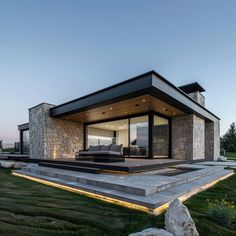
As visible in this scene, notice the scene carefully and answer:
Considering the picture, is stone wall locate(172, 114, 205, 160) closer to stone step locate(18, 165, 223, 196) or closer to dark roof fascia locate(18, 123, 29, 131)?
stone step locate(18, 165, 223, 196)

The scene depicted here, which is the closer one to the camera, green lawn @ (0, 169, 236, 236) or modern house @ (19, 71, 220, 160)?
green lawn @ (0, 169, 236, 236)

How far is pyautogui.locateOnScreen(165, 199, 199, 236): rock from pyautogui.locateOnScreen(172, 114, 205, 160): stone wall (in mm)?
8767

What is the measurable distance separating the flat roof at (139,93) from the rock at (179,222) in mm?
4413

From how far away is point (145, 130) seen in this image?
10.4m

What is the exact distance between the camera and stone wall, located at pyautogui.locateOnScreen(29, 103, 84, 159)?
10.9m

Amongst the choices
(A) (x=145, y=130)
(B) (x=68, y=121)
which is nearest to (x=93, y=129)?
(B) (x=68, y=121)

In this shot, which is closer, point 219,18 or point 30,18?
point 219,18

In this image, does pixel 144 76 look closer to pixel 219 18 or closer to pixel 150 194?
pixel 150 194

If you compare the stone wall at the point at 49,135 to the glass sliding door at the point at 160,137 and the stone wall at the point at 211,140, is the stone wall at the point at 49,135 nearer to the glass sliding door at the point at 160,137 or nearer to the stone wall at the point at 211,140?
the glass sliding door at the point at 160,137

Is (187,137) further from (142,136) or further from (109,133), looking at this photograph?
(109,133)

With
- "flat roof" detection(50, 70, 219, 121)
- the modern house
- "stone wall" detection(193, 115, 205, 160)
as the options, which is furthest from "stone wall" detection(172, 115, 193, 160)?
"flat roof" detection(50, 70, 219, 121)

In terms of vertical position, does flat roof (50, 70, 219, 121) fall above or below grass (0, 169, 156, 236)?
above

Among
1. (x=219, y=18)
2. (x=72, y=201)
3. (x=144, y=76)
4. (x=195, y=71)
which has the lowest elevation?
(x=72, y=201)

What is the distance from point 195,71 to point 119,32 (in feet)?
20.6
